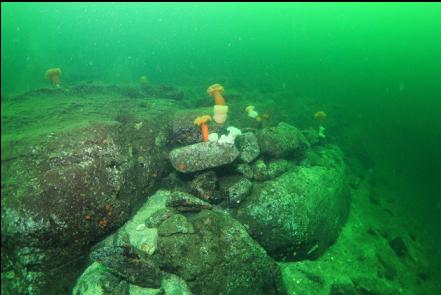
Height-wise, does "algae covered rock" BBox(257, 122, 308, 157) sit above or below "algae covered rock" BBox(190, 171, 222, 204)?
above

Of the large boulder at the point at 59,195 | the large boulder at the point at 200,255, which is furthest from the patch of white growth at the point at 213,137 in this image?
the large boulder at the point at 200,255

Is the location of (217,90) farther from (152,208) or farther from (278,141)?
(152,208)

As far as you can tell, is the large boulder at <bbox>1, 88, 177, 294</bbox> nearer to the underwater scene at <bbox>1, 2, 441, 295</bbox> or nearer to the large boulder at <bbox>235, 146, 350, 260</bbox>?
the underwater scene at <bbox>1, 2, 441, 295</bbox>

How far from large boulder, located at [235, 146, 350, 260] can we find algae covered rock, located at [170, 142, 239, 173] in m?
1.25

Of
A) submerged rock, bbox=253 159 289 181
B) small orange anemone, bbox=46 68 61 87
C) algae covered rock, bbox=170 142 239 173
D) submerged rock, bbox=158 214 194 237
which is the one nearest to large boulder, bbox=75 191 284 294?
submerged rock, bbox=158 214 194 237

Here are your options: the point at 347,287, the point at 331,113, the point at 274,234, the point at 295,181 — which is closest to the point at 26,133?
the point at 274,234

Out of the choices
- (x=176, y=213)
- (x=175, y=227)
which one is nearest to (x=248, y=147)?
(x=176, y=213)

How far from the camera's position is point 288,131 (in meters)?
10.3

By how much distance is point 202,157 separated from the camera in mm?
8188

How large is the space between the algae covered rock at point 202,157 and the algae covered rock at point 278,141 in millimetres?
1681

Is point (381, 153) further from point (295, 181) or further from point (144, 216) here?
point (144, 216)

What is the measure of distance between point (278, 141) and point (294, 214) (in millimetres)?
2681

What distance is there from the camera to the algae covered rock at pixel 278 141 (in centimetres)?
963

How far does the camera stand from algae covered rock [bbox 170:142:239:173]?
26.8ft
